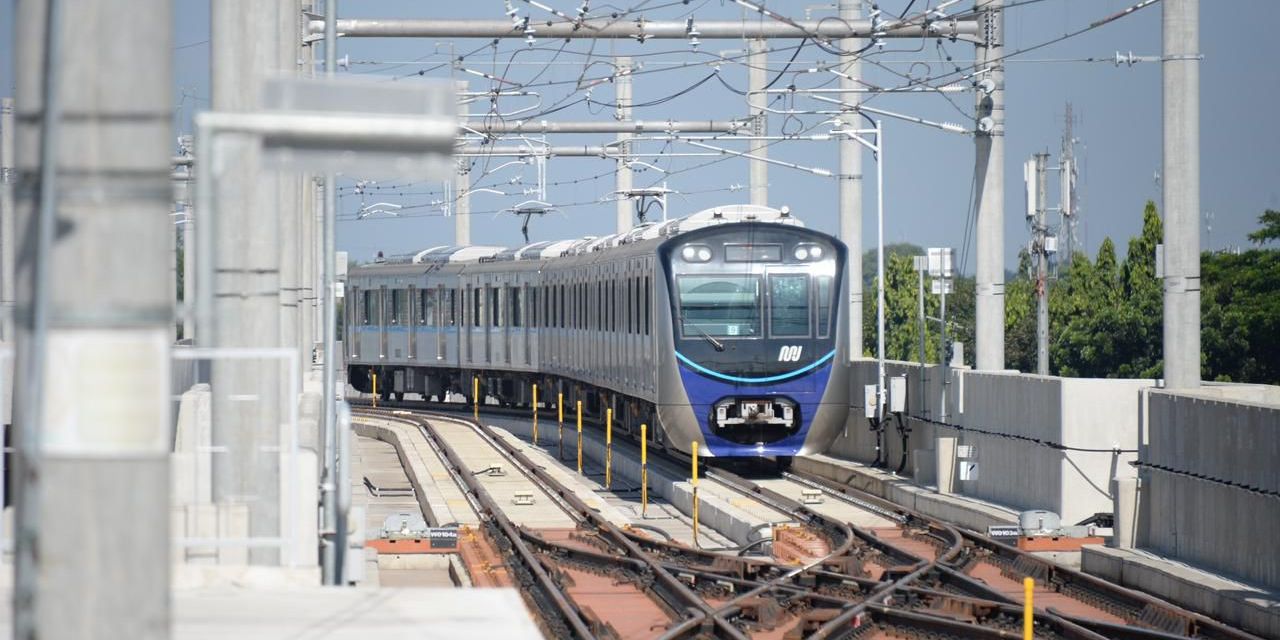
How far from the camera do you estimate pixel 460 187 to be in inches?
2010

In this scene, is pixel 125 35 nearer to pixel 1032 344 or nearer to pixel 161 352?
pixel 161 352

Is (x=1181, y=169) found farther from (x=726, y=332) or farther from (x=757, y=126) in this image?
(x=757, y=126)

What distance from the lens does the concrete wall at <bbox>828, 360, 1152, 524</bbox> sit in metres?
20.7

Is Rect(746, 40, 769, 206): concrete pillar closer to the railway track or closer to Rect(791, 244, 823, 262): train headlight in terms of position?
Rect(791, 244, 823, 262): train headlight

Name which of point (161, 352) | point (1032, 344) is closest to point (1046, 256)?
point (161, 352)


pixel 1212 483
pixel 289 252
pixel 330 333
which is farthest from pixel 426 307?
pixel 1212 483

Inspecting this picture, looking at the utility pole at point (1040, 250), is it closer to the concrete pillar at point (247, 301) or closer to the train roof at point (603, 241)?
the train roof at point (603, 241)

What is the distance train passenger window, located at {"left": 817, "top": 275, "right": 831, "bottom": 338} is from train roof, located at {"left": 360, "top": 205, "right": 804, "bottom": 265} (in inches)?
33.7

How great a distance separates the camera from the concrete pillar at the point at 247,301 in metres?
10.8

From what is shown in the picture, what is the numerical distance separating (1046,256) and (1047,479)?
15.1 m

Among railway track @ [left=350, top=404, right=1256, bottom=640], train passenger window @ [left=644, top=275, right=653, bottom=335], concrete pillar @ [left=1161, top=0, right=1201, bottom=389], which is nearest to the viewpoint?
railway track @ [left=350, top=404, right=1256, bottom=640]

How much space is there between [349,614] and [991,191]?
1786 centimetres

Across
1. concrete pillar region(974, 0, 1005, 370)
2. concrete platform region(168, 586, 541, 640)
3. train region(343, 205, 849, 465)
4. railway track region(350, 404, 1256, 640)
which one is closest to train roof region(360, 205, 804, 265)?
train region(343, 205, 849, 465)

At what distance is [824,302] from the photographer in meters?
26.4
